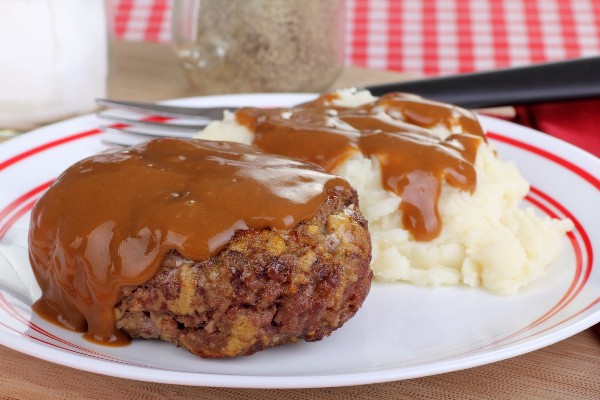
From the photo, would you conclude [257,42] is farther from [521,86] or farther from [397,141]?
[397,141]

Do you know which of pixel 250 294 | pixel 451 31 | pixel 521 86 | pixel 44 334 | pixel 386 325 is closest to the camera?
pixel 250 294

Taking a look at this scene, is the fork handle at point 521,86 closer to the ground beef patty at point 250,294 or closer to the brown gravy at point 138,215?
the brown gravy at point 138,215

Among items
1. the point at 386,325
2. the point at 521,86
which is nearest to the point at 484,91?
the point at 521,86

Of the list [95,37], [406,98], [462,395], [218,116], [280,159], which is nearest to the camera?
[462,395]

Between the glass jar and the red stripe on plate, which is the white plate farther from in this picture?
the glass jar

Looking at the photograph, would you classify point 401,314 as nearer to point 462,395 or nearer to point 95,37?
point 462,395

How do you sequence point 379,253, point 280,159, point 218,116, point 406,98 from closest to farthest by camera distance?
1. point 280,159
2. point 379,253
3. point 406,98
4. point 218,116

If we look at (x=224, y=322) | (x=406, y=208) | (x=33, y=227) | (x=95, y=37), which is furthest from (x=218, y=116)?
(x=224, y=322)
